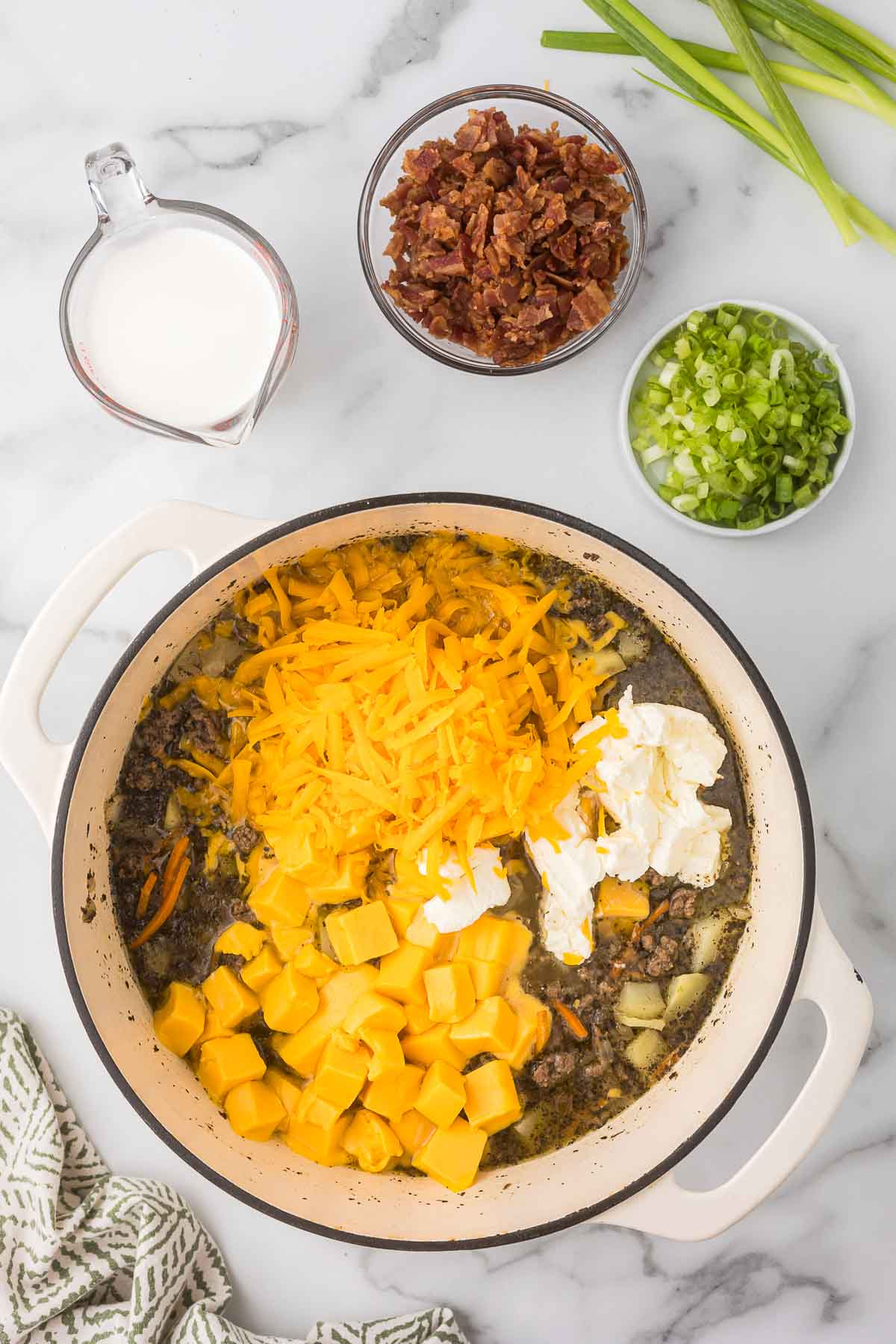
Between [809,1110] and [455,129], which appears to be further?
[455,129]

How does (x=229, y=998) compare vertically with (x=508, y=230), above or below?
below

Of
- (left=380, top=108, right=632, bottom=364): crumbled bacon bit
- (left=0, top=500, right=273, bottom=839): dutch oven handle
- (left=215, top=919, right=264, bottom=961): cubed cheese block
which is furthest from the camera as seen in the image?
(left=215, top=919, right=264, bottom=961): cubed cheese block

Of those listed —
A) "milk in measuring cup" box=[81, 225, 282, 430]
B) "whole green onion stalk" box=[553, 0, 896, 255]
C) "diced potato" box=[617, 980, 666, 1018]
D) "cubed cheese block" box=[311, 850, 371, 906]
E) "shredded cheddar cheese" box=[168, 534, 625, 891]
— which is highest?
"whole green onion stalk" box=[553, 0, 896, 255]

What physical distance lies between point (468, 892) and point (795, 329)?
3.29 feet

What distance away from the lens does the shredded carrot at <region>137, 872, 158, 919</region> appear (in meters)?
1.66

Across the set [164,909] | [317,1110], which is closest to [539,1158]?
[317,1110]

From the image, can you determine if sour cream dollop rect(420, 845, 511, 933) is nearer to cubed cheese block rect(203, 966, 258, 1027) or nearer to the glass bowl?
cubed cheese block rect(203, 966, 258, 1027)

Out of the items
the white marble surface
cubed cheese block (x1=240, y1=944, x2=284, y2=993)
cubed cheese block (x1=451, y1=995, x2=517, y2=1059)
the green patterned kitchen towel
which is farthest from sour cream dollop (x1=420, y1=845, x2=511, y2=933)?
the green patterned kitchen towel

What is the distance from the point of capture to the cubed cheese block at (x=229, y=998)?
164 cm

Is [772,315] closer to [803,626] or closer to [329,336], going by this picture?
[803,626]

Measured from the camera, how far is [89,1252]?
68.7 inches

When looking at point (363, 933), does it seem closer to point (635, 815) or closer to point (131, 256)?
point (635, 815)

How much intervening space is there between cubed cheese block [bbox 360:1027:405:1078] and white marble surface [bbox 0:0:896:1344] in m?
0.41

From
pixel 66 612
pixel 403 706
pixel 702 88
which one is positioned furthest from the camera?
pixel 702 88
